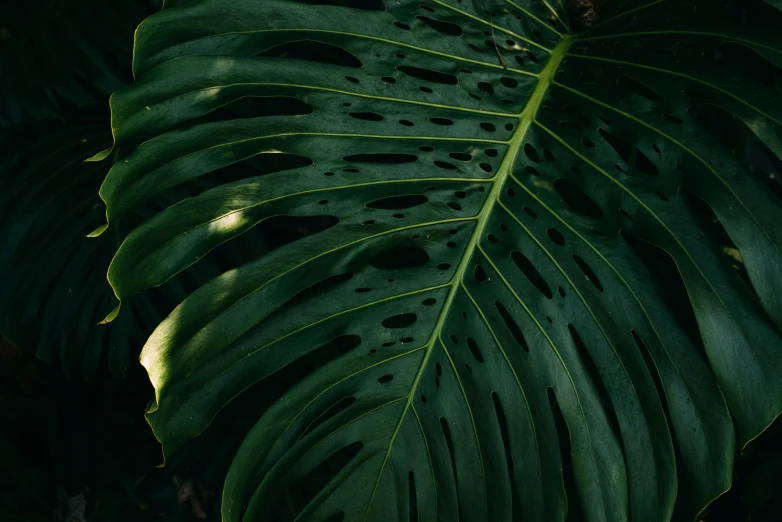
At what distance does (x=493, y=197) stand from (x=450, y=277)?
0.36 ft

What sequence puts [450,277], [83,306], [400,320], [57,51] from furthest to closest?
1. [57,51]
2. [83,306]
3. [400,320]
4. [450,277]

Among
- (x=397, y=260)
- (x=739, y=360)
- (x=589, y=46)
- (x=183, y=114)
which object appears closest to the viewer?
(x=739, y=360)

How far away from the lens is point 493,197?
2.90 feet

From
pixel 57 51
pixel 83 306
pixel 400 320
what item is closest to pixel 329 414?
pixel 400 320

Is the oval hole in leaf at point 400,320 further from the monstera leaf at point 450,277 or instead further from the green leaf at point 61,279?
the green leaf at point 61,279

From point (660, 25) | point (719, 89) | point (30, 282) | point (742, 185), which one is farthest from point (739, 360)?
point (30, 282)

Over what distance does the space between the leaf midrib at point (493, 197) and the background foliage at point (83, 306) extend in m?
0.15

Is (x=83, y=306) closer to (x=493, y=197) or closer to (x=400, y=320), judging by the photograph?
(x=400, y=320)

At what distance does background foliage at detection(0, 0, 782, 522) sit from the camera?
1215 mm

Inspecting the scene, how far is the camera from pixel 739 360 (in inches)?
29.8

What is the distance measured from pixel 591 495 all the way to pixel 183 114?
2.00 feet

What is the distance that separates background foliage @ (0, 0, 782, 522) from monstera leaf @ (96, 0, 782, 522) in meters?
0.32

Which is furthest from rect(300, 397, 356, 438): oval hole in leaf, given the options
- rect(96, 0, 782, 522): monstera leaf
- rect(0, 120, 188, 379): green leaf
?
rect(0, 120, 188, 379): green leaf

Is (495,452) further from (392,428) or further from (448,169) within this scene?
(448,169)
